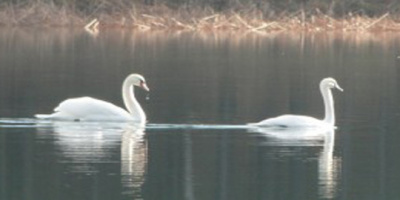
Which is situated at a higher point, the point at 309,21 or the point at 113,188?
the point at 309,21

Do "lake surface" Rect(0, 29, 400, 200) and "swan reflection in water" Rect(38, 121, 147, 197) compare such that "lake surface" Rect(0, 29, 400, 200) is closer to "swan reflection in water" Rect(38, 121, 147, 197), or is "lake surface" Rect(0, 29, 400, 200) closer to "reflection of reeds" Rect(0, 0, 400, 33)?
"swan reflection in water" Rect(38, 121, 147, 197)

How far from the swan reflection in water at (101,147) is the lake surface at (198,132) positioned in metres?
0.01

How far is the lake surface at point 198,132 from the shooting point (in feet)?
53.1

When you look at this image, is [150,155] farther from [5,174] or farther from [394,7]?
[394,7]

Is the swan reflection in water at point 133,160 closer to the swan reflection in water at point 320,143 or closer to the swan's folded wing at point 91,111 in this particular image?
the swan's folded wing at point 91,111

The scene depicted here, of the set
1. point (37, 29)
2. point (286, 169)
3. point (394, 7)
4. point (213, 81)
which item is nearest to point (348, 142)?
point (286, 169)

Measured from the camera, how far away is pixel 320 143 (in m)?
20.2

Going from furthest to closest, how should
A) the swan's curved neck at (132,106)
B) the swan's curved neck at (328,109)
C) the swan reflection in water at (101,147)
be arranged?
the swan's curved neck at (132,106)
the swan's curved neck at (328,109)
the swan reflection in water at (101,147)

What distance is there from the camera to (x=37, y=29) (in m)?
54.2

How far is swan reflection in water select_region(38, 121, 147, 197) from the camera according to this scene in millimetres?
16922

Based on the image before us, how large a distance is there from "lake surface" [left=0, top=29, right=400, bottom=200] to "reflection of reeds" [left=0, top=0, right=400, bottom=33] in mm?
13497

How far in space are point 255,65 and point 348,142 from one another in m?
17.9

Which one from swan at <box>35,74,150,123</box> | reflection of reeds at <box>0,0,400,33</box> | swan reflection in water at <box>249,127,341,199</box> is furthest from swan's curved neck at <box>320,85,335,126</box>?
reflection of reeds at <box>0,0,400,33</box>

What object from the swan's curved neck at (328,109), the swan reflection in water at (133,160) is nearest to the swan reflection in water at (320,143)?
the swan's curved neck at (328,109)
